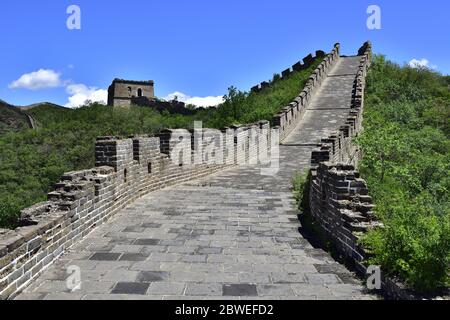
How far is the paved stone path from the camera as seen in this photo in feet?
13.5

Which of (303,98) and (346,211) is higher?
(303,98)

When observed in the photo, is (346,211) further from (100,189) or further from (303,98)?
(303,98)

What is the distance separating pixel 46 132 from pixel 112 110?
499cm

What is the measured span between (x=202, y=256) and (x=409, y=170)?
302 inches

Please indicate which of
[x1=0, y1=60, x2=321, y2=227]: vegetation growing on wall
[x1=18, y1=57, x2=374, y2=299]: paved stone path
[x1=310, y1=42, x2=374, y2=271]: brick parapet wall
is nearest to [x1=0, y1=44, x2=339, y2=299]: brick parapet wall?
[x1=18, y1=57, x2=374, y2=299]: paved stone path

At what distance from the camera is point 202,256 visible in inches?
205

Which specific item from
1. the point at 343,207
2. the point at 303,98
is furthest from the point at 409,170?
the point at 303,98

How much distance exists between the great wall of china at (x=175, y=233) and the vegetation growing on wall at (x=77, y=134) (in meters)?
8.72

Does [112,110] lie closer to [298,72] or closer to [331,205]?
[298,72]

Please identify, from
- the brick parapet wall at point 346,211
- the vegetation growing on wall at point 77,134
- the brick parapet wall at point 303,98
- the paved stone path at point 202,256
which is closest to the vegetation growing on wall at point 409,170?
the brick parapet wall at point 346,211

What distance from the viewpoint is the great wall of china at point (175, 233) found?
420cm

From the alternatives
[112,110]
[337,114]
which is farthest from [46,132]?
[337,114]

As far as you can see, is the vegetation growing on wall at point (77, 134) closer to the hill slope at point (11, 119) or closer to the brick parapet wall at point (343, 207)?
the hill slope at point (11, 119)

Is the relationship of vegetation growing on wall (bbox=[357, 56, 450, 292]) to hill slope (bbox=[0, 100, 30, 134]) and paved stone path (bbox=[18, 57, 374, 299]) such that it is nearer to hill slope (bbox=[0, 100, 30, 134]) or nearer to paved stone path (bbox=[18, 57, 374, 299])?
paved stone path (bbox=[18, 57, 374, 299])
